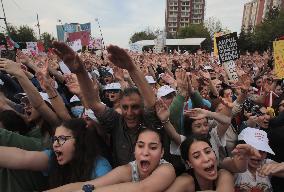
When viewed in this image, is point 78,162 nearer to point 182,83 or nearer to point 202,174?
point 202,174

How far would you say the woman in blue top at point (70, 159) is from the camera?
2.58 meters

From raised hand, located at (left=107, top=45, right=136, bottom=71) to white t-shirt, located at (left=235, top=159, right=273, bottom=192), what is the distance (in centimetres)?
139

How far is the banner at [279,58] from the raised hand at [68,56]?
15.7ft

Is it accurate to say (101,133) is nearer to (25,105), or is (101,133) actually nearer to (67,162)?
(67,162)

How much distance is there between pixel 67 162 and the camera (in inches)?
103

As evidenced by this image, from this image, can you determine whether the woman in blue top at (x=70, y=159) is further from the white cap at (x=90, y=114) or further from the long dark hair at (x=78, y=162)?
the white cap at (x=90, y=114)

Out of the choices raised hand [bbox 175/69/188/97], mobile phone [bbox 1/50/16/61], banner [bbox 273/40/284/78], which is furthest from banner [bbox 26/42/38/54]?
raised hand [bbox 175/69/188/97]

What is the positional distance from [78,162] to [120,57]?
42.6 inches

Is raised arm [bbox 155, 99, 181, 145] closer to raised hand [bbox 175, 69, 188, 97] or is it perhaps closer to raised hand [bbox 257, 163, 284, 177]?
raised hand [bbox 175, 69, 188, 97]

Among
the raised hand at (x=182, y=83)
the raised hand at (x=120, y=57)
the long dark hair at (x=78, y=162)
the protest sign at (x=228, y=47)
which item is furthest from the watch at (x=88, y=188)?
the protest sign at (x=228, y=47)

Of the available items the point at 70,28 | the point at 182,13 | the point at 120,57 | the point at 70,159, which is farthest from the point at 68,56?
the point at 182,13

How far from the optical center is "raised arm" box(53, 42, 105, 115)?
2.97 meters

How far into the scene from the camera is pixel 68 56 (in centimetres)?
299

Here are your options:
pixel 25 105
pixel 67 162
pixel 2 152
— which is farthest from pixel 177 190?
pixel 25 105
